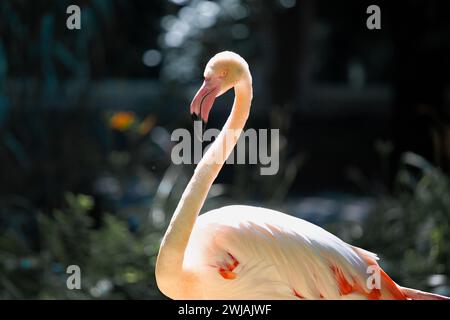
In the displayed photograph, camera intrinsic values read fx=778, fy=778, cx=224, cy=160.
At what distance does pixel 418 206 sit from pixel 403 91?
1705 millimetres

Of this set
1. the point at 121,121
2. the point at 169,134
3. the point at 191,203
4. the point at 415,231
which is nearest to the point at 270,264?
the point at 191,203

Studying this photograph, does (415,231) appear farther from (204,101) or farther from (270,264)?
(204,101)

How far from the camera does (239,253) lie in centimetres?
265

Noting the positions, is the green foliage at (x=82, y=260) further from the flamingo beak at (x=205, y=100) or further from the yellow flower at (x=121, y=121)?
the flamingo beak at (x=205, y=100)

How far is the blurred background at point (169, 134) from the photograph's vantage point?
168 inches

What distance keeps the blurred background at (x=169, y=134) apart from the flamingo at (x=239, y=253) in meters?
1.31

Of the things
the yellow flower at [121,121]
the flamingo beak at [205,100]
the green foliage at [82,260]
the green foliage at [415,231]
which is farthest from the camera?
the yellow flower at [121,121]

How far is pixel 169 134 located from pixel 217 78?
155 inches

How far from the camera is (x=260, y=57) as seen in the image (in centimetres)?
881

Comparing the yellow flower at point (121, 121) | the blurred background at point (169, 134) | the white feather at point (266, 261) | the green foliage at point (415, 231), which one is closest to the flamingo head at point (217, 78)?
the white feather at point (266, 261)

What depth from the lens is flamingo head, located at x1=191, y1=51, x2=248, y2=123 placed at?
8.38 feet

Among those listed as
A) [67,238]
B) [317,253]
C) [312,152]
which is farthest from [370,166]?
[317,253]

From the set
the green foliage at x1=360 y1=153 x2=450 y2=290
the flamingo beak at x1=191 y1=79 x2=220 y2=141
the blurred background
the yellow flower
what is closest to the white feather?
the flamingo beak at x1=191 y1=79 x2=220 y2=141

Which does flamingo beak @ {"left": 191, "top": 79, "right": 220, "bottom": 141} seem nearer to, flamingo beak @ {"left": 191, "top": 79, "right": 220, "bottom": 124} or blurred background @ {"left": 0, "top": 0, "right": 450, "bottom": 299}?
flamingo beak @ {"left": 191, "top": 79, "right": 220, "bottom": 124}
